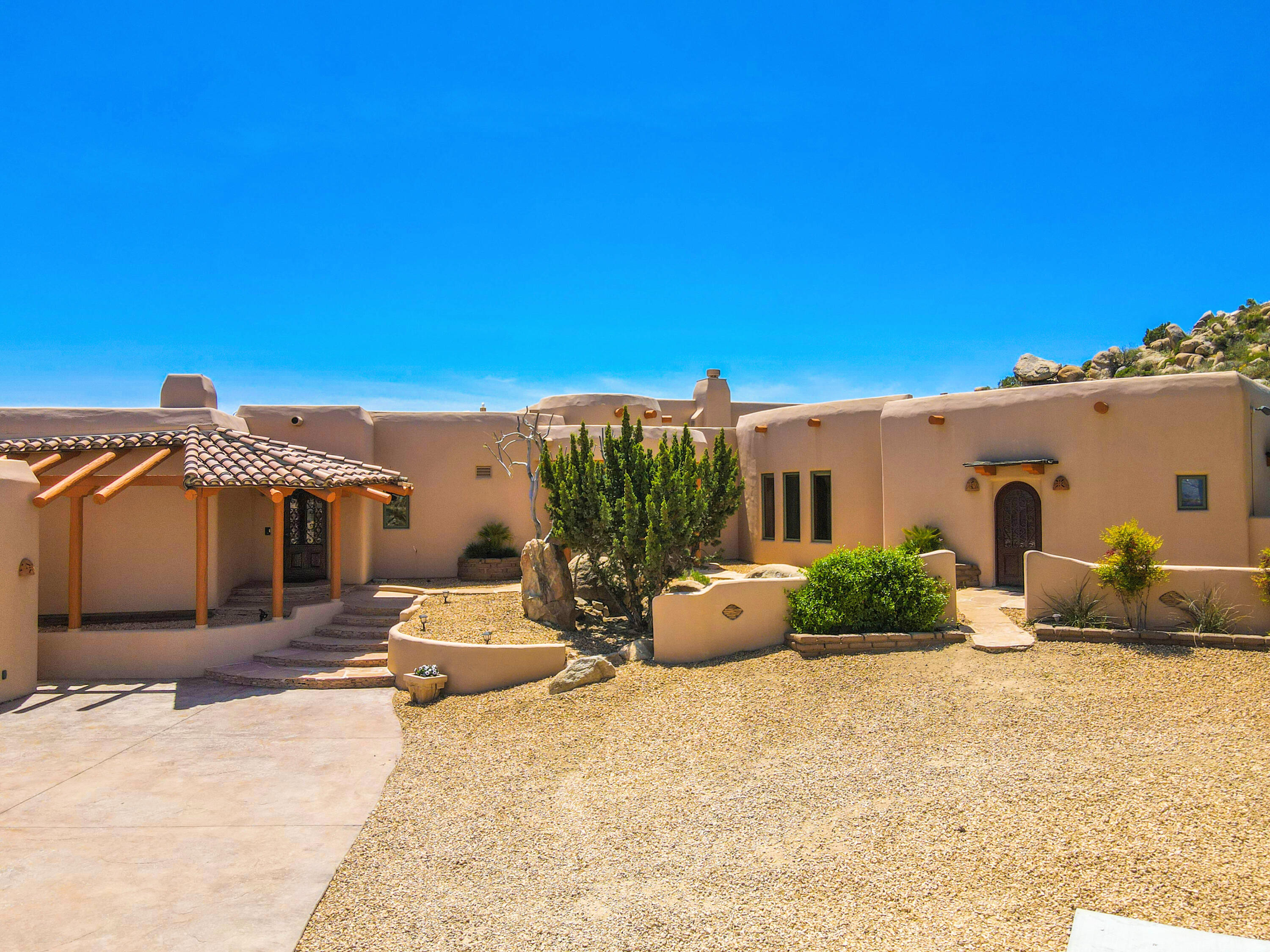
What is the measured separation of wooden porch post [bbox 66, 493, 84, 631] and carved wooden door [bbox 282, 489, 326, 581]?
4.33 metres

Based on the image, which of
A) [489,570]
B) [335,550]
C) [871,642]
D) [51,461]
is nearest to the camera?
[871,642]

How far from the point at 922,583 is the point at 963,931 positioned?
6.93m

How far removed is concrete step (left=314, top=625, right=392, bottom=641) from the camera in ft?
46.7

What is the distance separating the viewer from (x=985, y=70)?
16281 millimetres

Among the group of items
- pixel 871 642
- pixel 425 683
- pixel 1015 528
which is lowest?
pixel 425 683

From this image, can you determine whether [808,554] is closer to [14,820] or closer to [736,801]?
[736,801]

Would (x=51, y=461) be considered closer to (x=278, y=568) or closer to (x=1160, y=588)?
(x=278, y=568)

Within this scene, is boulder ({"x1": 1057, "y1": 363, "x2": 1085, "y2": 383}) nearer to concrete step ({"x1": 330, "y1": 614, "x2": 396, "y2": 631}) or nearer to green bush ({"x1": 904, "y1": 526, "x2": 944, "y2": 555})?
green bush ({"x1": 904, "y1": 526, "x2": 944, "y2": 555})

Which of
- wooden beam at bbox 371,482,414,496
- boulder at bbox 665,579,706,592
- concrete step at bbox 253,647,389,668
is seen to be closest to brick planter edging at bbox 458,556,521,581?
wooden beam at bbox 371,482,414,496

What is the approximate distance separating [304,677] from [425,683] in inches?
101

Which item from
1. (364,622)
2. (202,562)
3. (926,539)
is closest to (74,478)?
(202,562)

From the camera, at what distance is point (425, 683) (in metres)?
11.5

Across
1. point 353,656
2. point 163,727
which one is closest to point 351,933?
point 163,727

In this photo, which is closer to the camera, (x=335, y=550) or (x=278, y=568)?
(x=278, y=568)
